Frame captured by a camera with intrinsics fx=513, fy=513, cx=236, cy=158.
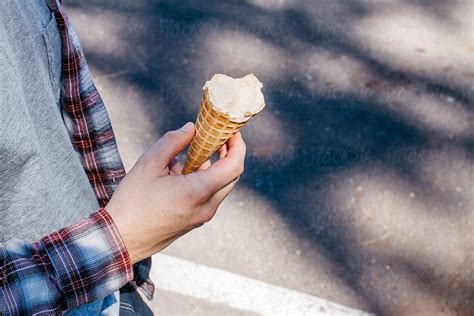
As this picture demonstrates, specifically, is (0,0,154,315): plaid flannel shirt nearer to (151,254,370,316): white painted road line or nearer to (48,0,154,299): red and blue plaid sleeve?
(48,0,154,299): red and blue plaid sleeve

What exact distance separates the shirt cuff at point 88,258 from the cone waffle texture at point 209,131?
1.20ft

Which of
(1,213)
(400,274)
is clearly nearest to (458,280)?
(400,274)

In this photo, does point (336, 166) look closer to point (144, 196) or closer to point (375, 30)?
point (375, 30)

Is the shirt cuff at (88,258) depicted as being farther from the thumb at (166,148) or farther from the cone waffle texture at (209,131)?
the cone waffle texture at (209,131)

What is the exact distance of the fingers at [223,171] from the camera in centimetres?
139

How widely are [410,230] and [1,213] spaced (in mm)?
2725

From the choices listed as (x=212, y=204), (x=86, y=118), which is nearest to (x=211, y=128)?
(x=212, y=204)

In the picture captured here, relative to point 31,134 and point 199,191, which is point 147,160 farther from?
point 31,134

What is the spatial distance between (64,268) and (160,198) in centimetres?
29

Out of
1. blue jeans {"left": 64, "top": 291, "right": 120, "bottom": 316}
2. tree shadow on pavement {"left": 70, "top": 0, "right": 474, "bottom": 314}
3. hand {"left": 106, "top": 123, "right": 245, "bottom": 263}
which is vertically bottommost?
tree shadow on pavement {"left": 70, "top": 0, "right": 474, "bottom": 314}

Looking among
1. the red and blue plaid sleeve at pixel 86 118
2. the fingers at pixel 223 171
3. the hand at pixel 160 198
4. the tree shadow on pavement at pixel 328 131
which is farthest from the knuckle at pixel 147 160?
the tree shadow on pavement at pixel 328 131

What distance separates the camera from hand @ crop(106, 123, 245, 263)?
4.44 ft

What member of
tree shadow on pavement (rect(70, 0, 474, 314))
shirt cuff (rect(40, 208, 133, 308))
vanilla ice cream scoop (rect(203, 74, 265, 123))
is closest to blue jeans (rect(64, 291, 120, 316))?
shirt cuff (rect(40, 208, 133, 308))

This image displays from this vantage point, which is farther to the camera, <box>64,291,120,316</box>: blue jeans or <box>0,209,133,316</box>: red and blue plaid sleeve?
<box>64,291,120,316</box>: blue jeans
